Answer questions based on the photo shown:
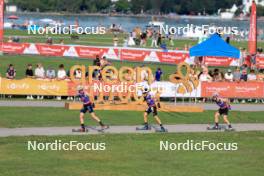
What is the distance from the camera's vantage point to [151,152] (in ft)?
79.2

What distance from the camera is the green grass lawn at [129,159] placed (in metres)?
21.4

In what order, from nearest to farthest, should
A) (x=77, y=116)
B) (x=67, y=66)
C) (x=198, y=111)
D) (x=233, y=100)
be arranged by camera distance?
(x=77, y=116), (x=198, y=111), (x=233, y=100), (x=67, y=66)

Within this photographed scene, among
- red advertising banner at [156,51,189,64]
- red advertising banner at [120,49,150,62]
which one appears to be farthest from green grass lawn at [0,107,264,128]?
red advertising banner at [120,49,150,62]

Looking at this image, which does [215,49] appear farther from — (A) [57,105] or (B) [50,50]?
(B) [50,50]

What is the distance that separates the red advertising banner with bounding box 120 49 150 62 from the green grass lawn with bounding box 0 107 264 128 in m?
21.4

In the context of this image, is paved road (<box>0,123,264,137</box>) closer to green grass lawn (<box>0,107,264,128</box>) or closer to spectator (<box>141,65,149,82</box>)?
green grass lawn (<box>0,107,264,128</box>)

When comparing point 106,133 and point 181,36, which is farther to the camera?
point 181,36

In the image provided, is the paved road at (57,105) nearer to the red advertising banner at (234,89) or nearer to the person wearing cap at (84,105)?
the red advertising banner at (234,89)

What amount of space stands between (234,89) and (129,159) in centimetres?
1474

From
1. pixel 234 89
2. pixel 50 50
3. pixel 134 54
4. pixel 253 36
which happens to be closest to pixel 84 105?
pixel 234 89

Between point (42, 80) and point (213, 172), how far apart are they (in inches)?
605

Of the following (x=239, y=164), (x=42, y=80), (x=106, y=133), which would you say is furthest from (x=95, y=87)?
(x=239, y=164)

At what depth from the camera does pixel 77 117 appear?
30.7 metres

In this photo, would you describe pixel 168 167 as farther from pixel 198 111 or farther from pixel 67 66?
pixel 67 66
